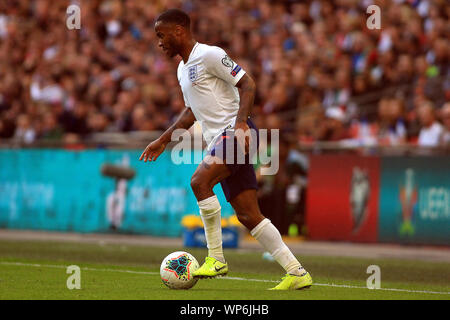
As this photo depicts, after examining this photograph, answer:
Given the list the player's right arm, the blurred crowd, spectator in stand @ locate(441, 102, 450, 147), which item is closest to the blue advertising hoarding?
the blurred crowd

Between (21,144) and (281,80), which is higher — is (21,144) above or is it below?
below

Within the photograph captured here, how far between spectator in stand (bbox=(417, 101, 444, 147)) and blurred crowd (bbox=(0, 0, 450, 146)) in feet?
0.08

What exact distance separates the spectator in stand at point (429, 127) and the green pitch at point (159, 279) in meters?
3.31

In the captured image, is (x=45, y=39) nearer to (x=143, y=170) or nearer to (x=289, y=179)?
(x=143, y=170)

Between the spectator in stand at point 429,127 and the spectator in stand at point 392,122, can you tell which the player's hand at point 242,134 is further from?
the spectator in stand at point 392,122

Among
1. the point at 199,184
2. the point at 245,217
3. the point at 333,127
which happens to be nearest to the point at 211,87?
the point at 199,184

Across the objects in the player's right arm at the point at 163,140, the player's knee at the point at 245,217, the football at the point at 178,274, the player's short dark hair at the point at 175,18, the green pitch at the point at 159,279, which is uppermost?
the player's short dark hair at the point at 175,18

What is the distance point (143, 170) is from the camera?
18.0 metres

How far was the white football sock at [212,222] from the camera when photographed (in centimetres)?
825

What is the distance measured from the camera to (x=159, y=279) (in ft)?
31.1

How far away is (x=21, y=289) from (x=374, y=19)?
12.3 m

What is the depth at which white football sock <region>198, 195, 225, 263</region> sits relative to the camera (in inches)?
325

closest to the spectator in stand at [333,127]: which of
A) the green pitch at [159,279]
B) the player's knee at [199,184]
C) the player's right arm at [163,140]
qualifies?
the green pitch at [159,279]
